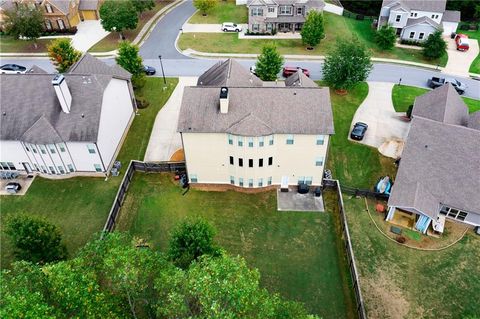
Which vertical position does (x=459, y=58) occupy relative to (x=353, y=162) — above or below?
above

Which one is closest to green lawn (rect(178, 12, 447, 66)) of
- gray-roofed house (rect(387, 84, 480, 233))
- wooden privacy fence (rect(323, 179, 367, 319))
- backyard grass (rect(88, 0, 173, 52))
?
backyard grass (rect(88, 0, 173, 52))

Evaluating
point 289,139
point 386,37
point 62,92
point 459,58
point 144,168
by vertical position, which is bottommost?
point 144,168

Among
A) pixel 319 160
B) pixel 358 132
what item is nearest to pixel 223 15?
pixel 358 132

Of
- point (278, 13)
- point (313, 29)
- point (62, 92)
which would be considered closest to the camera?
point (62, 92)

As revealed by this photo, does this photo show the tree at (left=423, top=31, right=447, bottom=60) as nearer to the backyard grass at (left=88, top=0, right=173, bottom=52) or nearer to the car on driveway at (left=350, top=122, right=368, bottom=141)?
the car on driveway at (left=350, top=122, right=368, bottom=141)

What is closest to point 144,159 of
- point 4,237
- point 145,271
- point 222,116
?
point 222,116

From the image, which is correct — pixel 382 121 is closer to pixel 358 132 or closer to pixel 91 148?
pixel 358 132

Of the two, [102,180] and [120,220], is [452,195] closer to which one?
[120,220]
